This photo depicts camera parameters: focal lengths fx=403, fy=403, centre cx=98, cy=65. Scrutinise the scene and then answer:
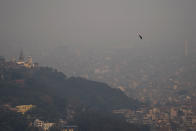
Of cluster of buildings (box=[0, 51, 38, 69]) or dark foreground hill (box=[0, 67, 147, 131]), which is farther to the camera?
cluster of buildings (box=[0, 51, 38, 69])

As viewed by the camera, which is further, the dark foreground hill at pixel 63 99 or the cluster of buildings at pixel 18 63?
the cluster of buildings at pixel 18 63

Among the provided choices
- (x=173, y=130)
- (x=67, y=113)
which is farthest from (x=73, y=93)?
(x=173, y=130)

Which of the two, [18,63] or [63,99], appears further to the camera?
[18,63]

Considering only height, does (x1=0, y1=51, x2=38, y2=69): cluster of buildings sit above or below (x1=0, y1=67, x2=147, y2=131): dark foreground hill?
above

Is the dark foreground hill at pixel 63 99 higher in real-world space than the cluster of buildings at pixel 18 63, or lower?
lower

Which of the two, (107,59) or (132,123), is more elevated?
(107,59)

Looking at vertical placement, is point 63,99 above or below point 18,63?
below

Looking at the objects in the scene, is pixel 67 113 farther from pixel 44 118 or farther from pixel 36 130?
pixel 36 130

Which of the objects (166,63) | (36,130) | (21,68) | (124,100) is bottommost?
(36,130)
